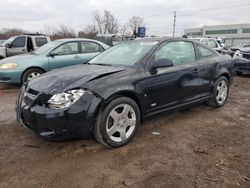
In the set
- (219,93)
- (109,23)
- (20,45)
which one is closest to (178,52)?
(219,93)

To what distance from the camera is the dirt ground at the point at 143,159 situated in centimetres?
267

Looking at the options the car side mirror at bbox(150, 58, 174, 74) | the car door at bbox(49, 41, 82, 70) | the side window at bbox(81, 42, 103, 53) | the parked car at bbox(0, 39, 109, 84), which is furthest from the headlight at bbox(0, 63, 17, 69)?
the car side mirror at bbox(150, 58, 174, 74)

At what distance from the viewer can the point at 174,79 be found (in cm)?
405

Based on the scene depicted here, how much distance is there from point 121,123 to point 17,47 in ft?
31.1

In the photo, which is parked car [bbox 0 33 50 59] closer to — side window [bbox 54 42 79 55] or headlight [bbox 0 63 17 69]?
side window [bbox 54 42 79 55]

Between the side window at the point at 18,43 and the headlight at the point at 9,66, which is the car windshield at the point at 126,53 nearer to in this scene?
the headlight at the point at 9,66

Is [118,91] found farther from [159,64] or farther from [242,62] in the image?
[242,62]

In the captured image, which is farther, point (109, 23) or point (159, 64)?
point (109, 23)

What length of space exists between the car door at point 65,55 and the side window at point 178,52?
4.03 meters

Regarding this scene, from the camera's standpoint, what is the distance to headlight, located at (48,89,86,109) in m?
3.01

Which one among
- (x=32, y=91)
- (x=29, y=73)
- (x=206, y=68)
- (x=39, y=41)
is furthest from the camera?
(x=39, y=41)

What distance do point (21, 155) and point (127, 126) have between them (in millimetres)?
1464

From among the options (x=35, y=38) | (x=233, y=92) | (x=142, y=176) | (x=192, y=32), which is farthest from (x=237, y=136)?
(x=192, y=32)

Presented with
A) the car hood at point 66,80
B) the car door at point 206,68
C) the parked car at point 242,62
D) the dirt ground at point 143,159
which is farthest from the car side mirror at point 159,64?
the parked car at point 242,62
